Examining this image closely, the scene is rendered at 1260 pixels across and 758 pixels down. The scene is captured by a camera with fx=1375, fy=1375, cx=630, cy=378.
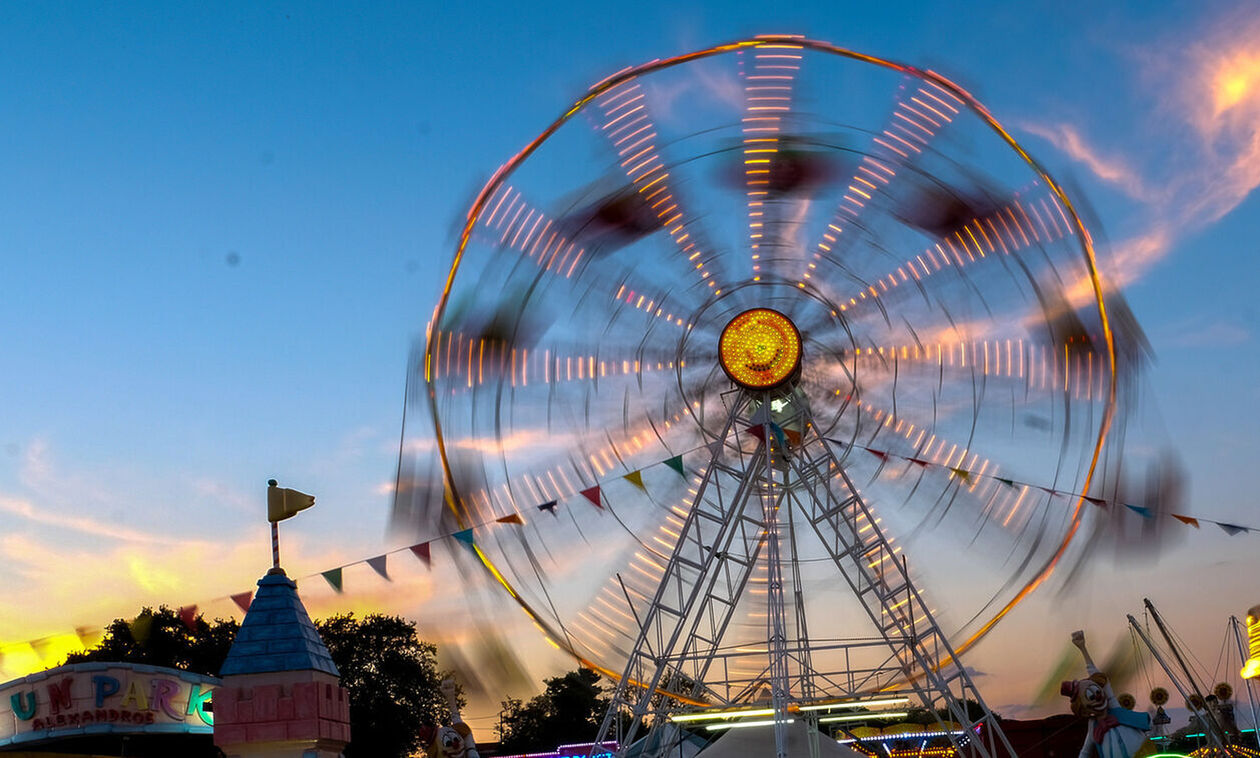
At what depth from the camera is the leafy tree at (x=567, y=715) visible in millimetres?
59188

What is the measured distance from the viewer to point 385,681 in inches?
2028

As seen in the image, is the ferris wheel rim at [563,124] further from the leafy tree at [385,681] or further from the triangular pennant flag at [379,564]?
the leafy tree at [385,681]

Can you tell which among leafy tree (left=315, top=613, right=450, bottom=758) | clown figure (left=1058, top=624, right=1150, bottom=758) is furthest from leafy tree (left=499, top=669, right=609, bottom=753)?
clown figure (left=1058, top=624, right=1150, bottom=758)

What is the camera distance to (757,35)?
692 inches

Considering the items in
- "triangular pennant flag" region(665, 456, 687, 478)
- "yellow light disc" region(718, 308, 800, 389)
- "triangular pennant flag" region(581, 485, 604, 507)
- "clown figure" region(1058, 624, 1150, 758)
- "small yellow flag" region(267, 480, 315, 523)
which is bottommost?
"clown figure" region(1058, 624, 1150, 758)

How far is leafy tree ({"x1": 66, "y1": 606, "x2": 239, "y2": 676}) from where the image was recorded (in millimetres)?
46594

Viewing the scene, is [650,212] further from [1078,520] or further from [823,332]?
[1078,520]

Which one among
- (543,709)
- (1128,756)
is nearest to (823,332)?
(1128,756)

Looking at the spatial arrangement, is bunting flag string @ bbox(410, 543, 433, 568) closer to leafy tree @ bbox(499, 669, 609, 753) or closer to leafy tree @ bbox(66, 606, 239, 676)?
leafy tree @ bbox(66, 606, 239, 676)

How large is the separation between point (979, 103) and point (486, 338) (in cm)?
698

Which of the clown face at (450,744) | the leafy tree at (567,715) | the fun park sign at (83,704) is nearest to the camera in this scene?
the clown face at (450,744)

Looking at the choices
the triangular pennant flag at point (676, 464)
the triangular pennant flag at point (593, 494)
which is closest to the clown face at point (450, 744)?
the triangular pennant flag at point (593, 494)

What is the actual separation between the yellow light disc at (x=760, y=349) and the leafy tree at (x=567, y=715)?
39934mm

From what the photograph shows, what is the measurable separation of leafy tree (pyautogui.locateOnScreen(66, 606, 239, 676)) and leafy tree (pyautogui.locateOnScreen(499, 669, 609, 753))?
614 inches
